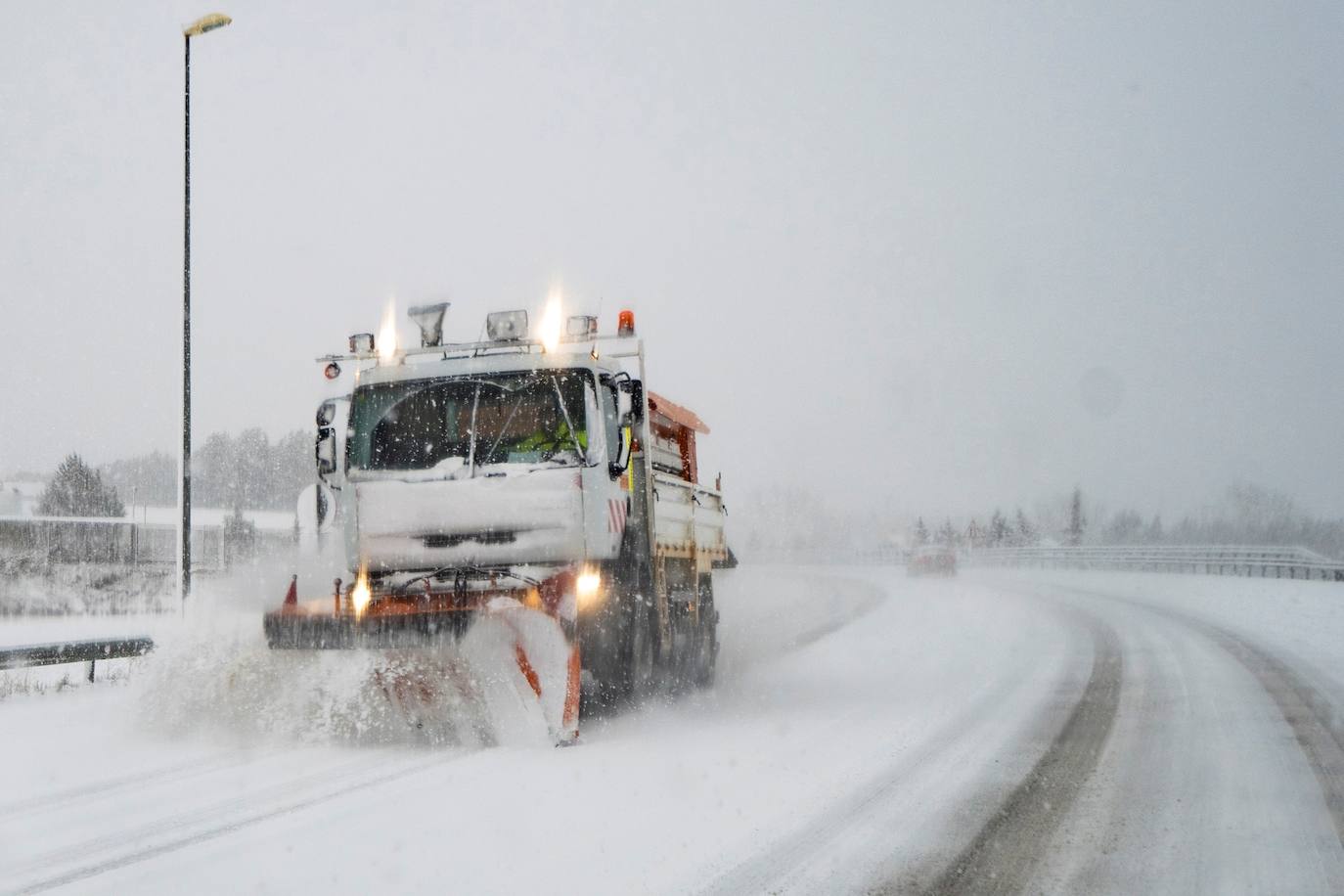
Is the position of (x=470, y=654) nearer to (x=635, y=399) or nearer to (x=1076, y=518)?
(x=635, y=399)

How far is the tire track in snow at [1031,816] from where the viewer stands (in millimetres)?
4230

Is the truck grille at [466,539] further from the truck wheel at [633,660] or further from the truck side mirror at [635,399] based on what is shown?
the truck side mirror at [635,399]

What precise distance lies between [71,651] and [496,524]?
5136mm

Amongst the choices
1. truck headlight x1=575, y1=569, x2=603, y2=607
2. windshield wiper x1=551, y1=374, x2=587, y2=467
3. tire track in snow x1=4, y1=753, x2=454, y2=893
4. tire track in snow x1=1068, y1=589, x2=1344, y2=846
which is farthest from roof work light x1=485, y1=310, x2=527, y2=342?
tire track in snow x1=1068, y1=589, x2=1344, y2=846

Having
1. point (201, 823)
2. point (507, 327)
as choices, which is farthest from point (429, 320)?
point (201, 823)

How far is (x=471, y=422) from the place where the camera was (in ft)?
27.0

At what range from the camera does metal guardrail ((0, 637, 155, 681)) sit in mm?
9727

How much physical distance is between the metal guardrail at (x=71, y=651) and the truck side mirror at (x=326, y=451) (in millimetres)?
2449

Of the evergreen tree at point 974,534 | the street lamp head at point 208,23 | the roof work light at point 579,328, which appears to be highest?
the street lamp head at point 208,23

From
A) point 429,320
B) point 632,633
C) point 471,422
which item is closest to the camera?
point 471,422

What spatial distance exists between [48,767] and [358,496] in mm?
2550

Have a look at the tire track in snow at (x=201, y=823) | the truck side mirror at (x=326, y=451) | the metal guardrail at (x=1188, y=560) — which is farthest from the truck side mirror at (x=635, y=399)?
the metal guardrail at (x=1188, y=560)

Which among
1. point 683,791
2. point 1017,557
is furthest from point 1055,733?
point 1017,557

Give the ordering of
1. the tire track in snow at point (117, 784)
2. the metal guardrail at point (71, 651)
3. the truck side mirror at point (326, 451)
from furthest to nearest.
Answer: the metal guardrail at point (71, 651)
the truck side mirror at point (326, 451)
the tire track in snow at point (117, 784)
